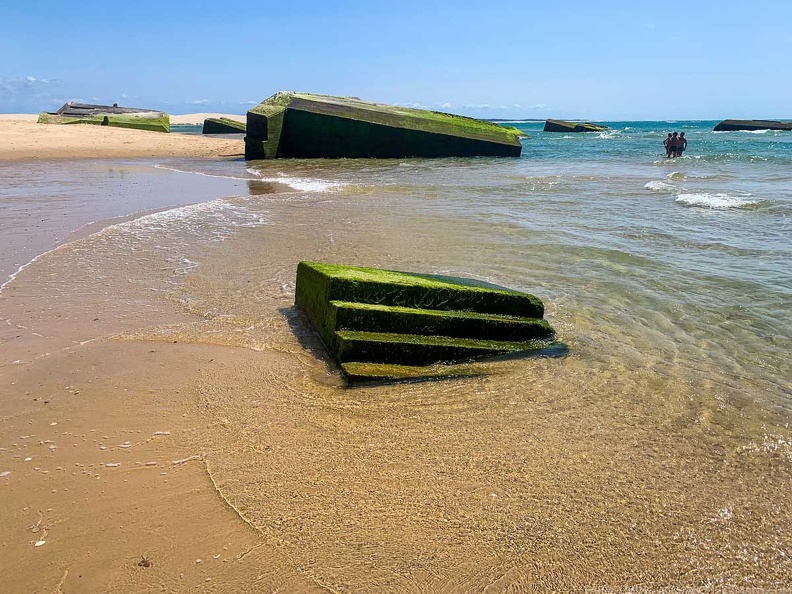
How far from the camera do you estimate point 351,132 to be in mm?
21000

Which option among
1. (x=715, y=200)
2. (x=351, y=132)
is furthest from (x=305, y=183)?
(x=715, y=200)

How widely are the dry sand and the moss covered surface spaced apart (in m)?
3.79

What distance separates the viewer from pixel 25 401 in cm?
312

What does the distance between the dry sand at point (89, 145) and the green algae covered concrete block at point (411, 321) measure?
19044 millimetres

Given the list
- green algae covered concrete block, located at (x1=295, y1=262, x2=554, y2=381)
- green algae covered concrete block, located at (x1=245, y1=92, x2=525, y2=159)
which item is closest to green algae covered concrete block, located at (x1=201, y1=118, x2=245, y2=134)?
green algae covered concrete block, located at (x1=245, y1=92, x2=525, y2=159)

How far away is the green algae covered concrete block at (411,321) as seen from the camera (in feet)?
11.8

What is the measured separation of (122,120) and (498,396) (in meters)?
36.5

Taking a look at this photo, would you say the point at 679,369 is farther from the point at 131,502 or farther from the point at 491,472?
the point at 131,502

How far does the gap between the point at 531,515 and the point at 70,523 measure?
1.76 meters

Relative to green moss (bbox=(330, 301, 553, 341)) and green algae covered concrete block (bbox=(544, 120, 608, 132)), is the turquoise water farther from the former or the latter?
green algae covered concrete block (bbox=(544, 120, 608, 132))

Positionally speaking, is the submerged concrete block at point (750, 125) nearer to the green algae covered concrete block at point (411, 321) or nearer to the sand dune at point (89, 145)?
the sand dune at point (89, 145)

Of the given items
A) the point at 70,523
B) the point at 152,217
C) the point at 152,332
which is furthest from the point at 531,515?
the point at 152,217

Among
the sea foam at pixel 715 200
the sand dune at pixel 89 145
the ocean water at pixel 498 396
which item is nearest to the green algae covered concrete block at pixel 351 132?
the sand dune at pixel 89 145

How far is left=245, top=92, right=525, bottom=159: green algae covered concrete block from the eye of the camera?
788 inches
